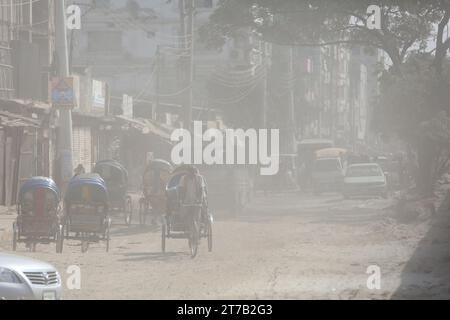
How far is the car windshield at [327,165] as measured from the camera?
167ft

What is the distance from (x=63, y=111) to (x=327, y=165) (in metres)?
26.2

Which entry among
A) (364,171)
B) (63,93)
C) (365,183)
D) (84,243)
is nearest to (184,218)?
(84,243)

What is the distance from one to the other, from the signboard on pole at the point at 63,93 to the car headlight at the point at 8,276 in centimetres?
1503

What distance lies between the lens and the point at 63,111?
26.8m

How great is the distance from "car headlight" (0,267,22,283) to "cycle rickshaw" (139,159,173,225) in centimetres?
1532

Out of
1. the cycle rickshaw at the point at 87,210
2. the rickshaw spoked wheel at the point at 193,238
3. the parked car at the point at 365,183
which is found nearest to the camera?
the rickshaw spoked wheel at the point at 193,238

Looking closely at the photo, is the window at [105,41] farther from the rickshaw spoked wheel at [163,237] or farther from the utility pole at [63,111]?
the rickshaw spoked wheel at [163,237]

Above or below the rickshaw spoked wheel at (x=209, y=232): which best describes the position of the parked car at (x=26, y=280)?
above

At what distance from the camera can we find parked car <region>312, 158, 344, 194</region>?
5016 centimetres

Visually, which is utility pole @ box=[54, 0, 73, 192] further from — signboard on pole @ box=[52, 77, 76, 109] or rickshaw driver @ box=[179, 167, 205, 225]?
rickshaw driver @ box=[179, 167, 205, 225]

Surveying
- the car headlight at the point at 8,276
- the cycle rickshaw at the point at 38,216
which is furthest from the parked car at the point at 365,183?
the car headlight at the point at 8,276

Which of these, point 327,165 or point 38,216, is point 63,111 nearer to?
point 38,216

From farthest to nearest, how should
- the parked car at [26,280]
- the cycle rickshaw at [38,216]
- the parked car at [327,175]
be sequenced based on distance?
1. the parked car at [327,175]
2. the cycle rickshaw at [38,216]
3. the parked car at [26,280]

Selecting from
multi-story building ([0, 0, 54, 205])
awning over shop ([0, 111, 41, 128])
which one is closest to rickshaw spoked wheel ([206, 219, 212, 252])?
awning over shop ([0, 111, 41, 128])
